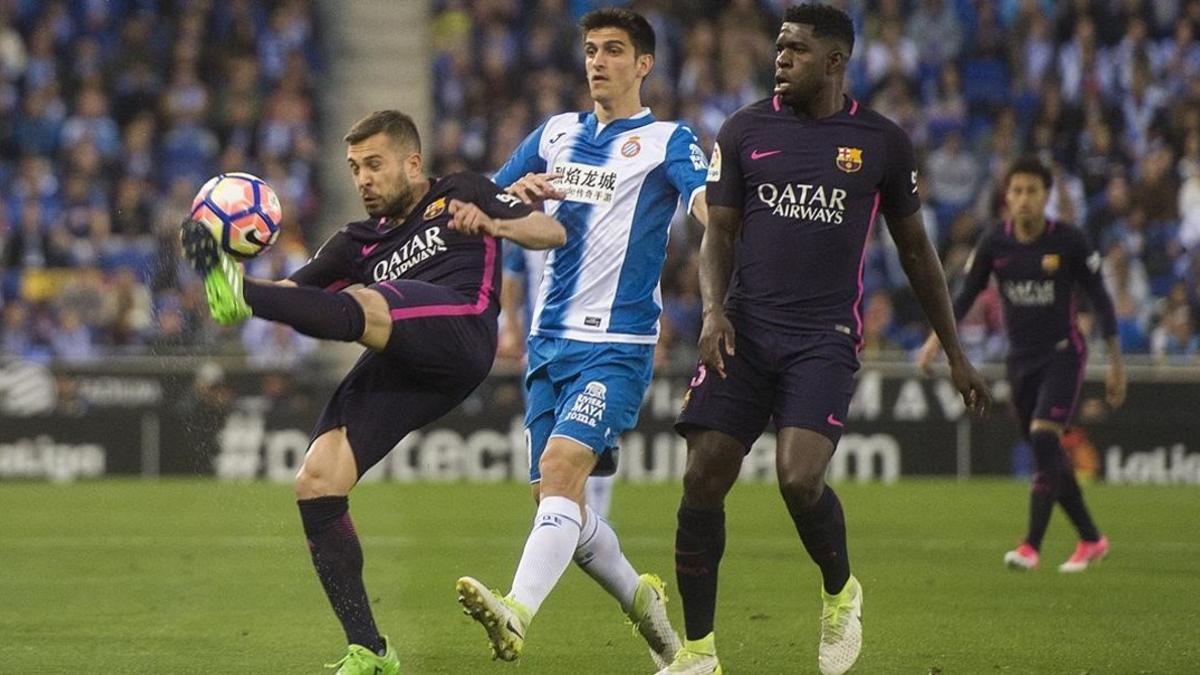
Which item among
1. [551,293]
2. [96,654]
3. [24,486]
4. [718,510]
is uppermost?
[551,293]

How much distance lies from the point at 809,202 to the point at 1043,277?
17.2 ft

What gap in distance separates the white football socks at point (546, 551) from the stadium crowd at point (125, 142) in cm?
1238

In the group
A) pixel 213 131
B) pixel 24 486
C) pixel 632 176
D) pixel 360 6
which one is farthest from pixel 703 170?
pixel 213 131

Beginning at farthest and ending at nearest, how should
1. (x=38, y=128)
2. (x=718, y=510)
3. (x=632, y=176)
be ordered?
(x=38, y=128)
(x=632, y=176)
(x=718, y=510)

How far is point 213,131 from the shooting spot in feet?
76.1

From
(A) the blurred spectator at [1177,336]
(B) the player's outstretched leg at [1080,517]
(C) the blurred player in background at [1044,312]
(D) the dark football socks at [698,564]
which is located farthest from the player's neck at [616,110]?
(A) the blurred spectator at [1177,336]

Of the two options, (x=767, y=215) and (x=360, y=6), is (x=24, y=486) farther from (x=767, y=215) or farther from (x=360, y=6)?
(x=767, y=215)

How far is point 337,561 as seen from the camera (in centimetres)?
682

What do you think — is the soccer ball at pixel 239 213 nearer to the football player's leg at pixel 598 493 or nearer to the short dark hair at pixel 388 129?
the short dark hair at pixel 388 129

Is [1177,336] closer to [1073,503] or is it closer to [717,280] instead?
[1073,503]

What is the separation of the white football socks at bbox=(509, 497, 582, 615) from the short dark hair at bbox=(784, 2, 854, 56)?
6.31ft

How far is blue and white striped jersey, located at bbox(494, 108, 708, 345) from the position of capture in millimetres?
7660

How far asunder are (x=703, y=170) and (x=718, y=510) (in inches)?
54.3

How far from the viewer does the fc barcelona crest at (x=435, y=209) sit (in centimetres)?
719
